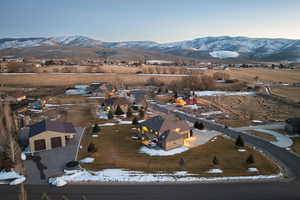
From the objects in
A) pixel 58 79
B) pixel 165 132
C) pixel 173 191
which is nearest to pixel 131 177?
pixel 173 191

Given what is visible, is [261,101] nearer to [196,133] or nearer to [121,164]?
[196,133]

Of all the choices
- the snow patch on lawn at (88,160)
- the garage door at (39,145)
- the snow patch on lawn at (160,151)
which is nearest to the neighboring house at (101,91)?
the garage door at (39,145)

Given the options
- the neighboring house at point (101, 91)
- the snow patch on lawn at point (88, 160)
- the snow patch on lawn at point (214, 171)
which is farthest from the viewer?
the neighboring house at point (101, 91)

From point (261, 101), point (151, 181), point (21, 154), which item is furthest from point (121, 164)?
point (261, 101)

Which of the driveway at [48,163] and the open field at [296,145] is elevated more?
the driveway at [48,163]

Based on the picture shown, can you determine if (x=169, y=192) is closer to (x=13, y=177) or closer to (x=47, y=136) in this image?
(x=13, y=177)

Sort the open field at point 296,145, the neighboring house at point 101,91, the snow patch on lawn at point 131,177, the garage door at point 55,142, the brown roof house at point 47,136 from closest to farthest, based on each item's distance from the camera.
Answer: the snow patch on lawn at point 131,177 → the brown roof house at point 47,136 → the open field at point 296,145 → the garage door at point 55,142 → the neighboring house at point 101,91

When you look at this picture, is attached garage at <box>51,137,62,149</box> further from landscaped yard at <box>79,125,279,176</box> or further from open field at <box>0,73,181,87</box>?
open field at <box>0,73,181,87</box>

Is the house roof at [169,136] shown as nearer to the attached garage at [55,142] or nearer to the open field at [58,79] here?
the attached garage at [55,142]
